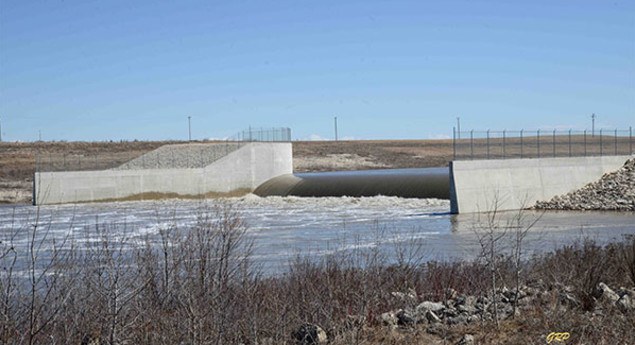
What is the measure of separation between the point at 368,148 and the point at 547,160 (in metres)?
56.8

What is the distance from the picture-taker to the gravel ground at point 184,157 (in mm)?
55059

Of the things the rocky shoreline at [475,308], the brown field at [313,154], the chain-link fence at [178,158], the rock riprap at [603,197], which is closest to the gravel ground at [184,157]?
the chain-link fence at [178,158]

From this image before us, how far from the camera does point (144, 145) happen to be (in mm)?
93625

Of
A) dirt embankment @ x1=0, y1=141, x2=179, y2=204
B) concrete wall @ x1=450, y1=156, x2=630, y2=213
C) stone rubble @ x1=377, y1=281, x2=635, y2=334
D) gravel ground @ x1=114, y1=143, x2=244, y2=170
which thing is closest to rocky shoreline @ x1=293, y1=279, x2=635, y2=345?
stone rubble @ x1=377, y1=281, x2=635, y2=334

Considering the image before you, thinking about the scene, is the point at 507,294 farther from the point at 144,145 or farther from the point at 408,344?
the point at 144,145

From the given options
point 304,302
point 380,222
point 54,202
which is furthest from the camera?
point 54,202

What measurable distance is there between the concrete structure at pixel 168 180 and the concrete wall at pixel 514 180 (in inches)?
899

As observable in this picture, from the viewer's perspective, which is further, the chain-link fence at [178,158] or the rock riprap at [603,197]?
the chain-link fence at [178,158]

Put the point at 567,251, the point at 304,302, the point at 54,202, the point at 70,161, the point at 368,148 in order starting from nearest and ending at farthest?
1. the point at 304,302
2. the point at 567,251
3. the point at 54,202
4. the point at 70,161
5. the point at 368,148

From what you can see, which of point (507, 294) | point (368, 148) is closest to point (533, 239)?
point (507, 294)

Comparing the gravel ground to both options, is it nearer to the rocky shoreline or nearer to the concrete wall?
the concrete wall

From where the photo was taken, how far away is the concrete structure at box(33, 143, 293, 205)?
47.4 metres

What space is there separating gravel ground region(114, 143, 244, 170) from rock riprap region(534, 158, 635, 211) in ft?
88.9

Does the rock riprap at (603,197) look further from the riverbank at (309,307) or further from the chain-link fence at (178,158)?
the chain-link fence at (178,158)
